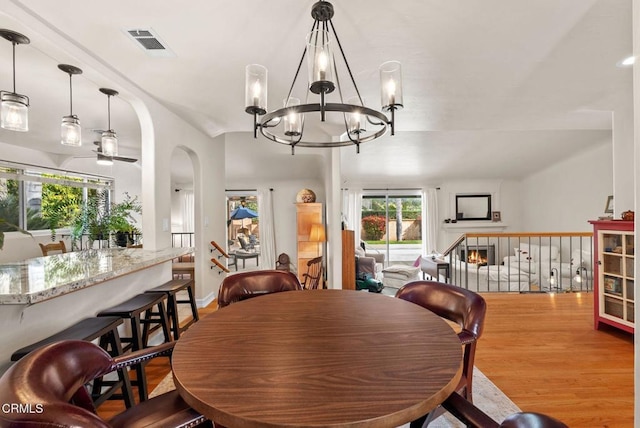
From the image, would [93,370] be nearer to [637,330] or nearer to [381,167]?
[637,330]

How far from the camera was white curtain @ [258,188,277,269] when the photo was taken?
686cm

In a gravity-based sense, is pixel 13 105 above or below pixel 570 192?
above

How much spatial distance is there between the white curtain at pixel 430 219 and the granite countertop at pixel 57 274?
672cm

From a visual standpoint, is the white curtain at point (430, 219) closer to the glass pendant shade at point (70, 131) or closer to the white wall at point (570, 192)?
the white wall at point (570, 192)

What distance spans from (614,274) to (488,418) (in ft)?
10.0

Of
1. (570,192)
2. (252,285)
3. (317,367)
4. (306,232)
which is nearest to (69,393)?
(317,367)

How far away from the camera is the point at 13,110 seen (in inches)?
66.5

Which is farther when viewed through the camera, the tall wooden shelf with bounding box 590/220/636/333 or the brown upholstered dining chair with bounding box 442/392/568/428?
the tall wooden shelf with bounding box 590/220/636/333

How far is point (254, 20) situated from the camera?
1.68m

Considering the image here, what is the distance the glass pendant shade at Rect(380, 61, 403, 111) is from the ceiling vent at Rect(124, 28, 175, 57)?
58.1 inches

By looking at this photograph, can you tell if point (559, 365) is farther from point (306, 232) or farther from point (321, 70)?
point (306, 232)

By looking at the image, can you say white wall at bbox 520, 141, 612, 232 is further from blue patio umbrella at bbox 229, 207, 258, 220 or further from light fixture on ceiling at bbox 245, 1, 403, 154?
blue patio umbrella at bbox 229, 207, 258, 220

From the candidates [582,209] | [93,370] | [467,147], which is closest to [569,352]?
[93,370]

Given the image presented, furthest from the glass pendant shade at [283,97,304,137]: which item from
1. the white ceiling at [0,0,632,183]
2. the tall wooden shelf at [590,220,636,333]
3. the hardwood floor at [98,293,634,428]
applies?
the tall wooden shelf at [590,220,636,333]
